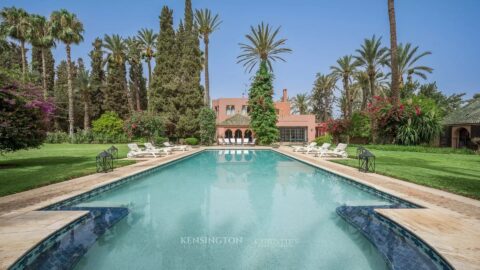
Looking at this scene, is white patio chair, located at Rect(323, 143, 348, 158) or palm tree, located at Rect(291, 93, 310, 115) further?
palm tree, located at Rect(291, 93, 310, 115)

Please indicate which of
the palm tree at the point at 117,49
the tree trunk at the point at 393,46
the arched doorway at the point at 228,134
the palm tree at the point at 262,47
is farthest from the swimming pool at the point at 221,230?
the palm tree at the point at 117,49

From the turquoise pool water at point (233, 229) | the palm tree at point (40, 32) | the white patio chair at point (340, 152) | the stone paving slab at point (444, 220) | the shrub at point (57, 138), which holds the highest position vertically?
the palm tree at point (40, 32)

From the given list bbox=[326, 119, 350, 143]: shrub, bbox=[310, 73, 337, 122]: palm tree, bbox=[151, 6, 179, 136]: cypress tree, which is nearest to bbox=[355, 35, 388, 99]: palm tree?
bbox=[326, 119, 350, 143]: shrub

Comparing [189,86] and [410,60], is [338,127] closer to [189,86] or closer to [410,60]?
[410,60]

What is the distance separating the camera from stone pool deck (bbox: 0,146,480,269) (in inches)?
139

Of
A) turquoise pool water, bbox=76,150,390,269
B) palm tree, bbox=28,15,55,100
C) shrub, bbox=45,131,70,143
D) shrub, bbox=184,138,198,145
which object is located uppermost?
palm tree, bbox=28,15,55,100

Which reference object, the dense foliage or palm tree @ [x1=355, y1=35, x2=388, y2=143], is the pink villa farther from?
the dense foliage

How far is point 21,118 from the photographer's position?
11.7 meters

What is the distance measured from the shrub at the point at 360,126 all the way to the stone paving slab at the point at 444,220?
24020 mm

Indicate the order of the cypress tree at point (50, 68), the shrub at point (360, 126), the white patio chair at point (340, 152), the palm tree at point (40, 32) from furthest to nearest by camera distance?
the cypress tree at point (50, 68)
the palm tree at point (40, 32)
the shrub at point (360, 126)
the white patio chair at point (340, 152)

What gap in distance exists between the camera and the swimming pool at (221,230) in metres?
4.01

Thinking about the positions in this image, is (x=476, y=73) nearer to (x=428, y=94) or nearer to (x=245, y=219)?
(x=428, y=94)

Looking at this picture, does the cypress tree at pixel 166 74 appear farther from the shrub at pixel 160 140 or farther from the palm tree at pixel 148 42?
the palm tree at pixel 148 42

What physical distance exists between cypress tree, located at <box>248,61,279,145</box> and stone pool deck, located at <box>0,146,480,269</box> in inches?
931
